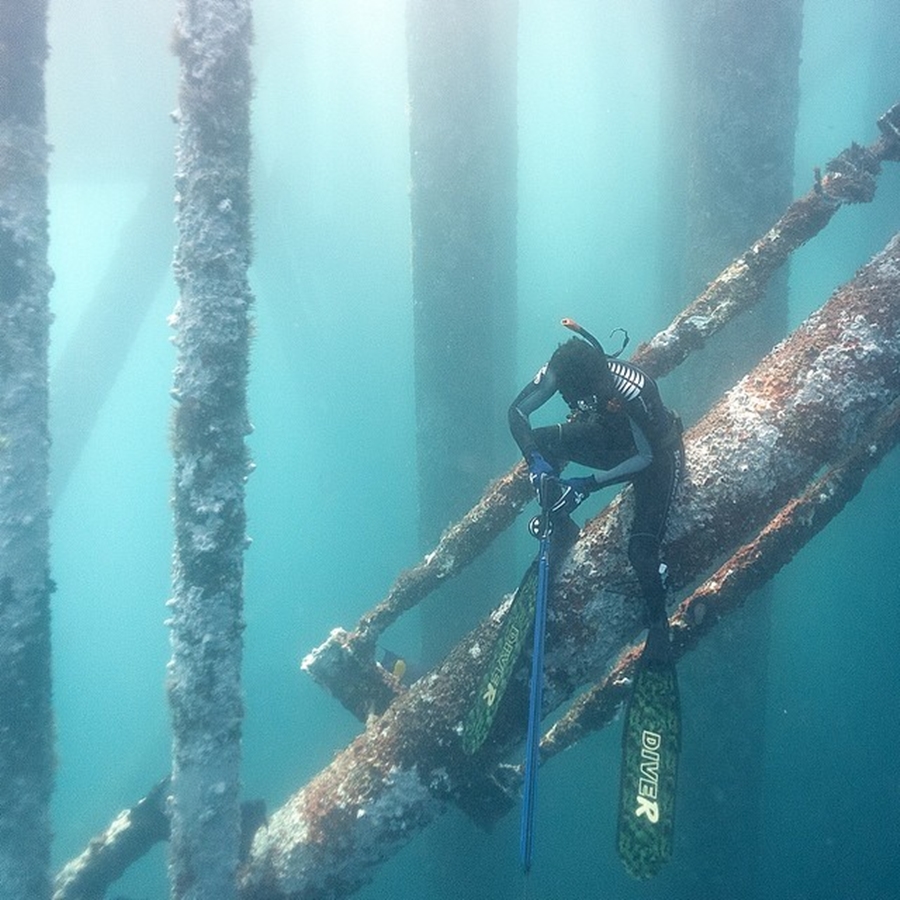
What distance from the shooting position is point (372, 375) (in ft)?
122

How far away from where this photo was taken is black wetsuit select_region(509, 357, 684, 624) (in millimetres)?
3895

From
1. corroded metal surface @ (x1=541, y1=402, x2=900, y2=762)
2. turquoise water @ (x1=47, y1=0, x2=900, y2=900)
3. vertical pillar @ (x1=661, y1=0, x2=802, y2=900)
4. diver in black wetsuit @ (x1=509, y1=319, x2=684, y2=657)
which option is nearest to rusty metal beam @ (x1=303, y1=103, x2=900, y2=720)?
diver in black wetsuit @ (x1=509, y1=319, x2=684, y2=657)

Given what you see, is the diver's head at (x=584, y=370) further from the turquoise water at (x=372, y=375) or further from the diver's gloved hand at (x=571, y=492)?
the turquoise water at (x=372, y=375)

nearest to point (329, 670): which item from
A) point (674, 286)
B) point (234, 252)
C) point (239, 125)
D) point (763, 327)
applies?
point (234, 252)

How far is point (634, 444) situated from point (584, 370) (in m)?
0.60

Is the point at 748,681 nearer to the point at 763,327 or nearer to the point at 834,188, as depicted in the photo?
the point at 763,327

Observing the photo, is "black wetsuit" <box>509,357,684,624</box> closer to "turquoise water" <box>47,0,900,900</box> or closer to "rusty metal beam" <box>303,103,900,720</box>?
"rusty metal beam" <box>303,103,900,720</box>

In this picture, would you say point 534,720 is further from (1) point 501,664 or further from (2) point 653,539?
(2) point 653,539

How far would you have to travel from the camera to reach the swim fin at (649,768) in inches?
137

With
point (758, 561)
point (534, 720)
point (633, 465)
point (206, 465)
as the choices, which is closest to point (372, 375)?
point (206, 465)

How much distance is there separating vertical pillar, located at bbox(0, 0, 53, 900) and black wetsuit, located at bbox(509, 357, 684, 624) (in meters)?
4.47

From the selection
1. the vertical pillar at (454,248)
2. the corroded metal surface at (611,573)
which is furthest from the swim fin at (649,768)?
the vertical pillar at (454,248)

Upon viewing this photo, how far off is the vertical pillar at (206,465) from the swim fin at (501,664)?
190 centimetres

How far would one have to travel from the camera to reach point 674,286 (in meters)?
11.0
